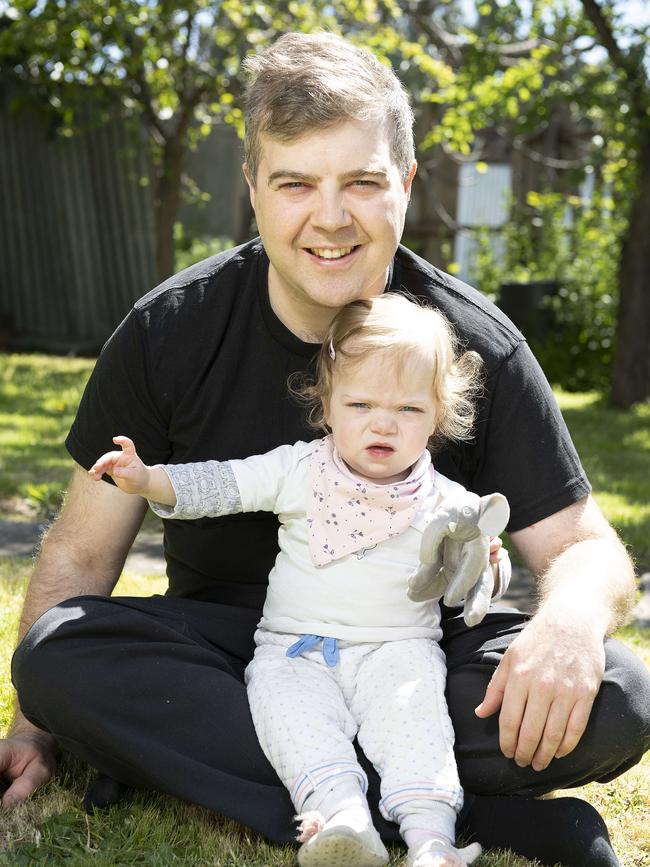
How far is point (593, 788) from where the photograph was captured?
247 cm

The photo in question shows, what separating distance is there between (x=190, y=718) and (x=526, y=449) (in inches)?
34.6

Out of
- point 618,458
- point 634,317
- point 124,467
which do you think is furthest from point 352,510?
point 634,317

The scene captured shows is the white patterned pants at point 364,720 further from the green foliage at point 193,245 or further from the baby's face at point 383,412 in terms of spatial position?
the green foliage at point 193,245

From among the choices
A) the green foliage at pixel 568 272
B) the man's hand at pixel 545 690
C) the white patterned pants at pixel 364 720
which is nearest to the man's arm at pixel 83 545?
the white patterned pants at pixel 364 720

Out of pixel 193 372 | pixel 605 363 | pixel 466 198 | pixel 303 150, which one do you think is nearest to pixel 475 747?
pixel 193 372

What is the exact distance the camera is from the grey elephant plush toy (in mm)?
2098

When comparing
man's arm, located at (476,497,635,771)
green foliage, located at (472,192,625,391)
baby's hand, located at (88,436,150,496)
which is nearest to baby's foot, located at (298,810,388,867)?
man's arm, located at (476,497,635,771)

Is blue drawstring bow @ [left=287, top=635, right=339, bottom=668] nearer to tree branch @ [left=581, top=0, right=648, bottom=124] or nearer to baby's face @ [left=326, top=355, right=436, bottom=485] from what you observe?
baby's face @ [left=326, top=355, right=436, bottom=485]

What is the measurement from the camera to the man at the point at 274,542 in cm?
209

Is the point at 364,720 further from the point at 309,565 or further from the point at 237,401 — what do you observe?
the point at 237,401

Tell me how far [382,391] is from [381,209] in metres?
0.38

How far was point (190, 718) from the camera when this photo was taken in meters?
2.13

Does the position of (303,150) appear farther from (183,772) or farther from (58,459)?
(58,459)

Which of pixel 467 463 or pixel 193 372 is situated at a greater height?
pixel 193 372
